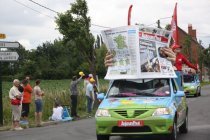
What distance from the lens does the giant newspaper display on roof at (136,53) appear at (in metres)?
11.1

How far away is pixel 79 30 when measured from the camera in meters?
28.1

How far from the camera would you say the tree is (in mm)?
28047

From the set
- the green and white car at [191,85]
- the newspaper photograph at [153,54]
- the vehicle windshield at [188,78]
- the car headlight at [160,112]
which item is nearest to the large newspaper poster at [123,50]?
the newspaper photograph at [153,54]

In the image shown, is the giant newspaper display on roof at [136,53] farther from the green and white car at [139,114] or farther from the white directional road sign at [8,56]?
the white directional road sign at [8,56]

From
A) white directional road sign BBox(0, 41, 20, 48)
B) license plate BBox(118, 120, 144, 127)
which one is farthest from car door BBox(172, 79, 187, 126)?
white directional road sign BBox(0, 41, 20, 48)

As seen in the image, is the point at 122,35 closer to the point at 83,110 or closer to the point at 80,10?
the point at 83,110

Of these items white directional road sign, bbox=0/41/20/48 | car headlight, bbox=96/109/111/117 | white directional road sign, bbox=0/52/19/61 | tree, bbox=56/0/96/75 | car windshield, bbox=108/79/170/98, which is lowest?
car headlight, bbox=96/109/111/117

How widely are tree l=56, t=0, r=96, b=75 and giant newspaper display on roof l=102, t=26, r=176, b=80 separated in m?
16.5

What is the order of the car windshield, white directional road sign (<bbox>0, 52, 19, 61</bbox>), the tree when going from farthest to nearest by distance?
the tree, white directional road sign (<bbox>0, 52, 19, 61</bbox>), the car windshield

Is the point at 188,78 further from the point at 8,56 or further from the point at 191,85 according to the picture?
the point at 8,56

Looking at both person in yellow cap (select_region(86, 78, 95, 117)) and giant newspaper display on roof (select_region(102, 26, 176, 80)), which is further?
person in yellow cap (select_region(86, 78, 95, 117))

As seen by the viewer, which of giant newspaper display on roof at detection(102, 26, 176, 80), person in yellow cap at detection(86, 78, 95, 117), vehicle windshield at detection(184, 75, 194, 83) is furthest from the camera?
vehicle windshield at detection(184, 75, 194, 83)

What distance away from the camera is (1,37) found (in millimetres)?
16922

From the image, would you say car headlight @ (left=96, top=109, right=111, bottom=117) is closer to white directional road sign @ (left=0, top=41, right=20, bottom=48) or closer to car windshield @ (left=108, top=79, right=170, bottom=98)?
car windshield @ (left=108, top=79, right=170, bottom=98)
